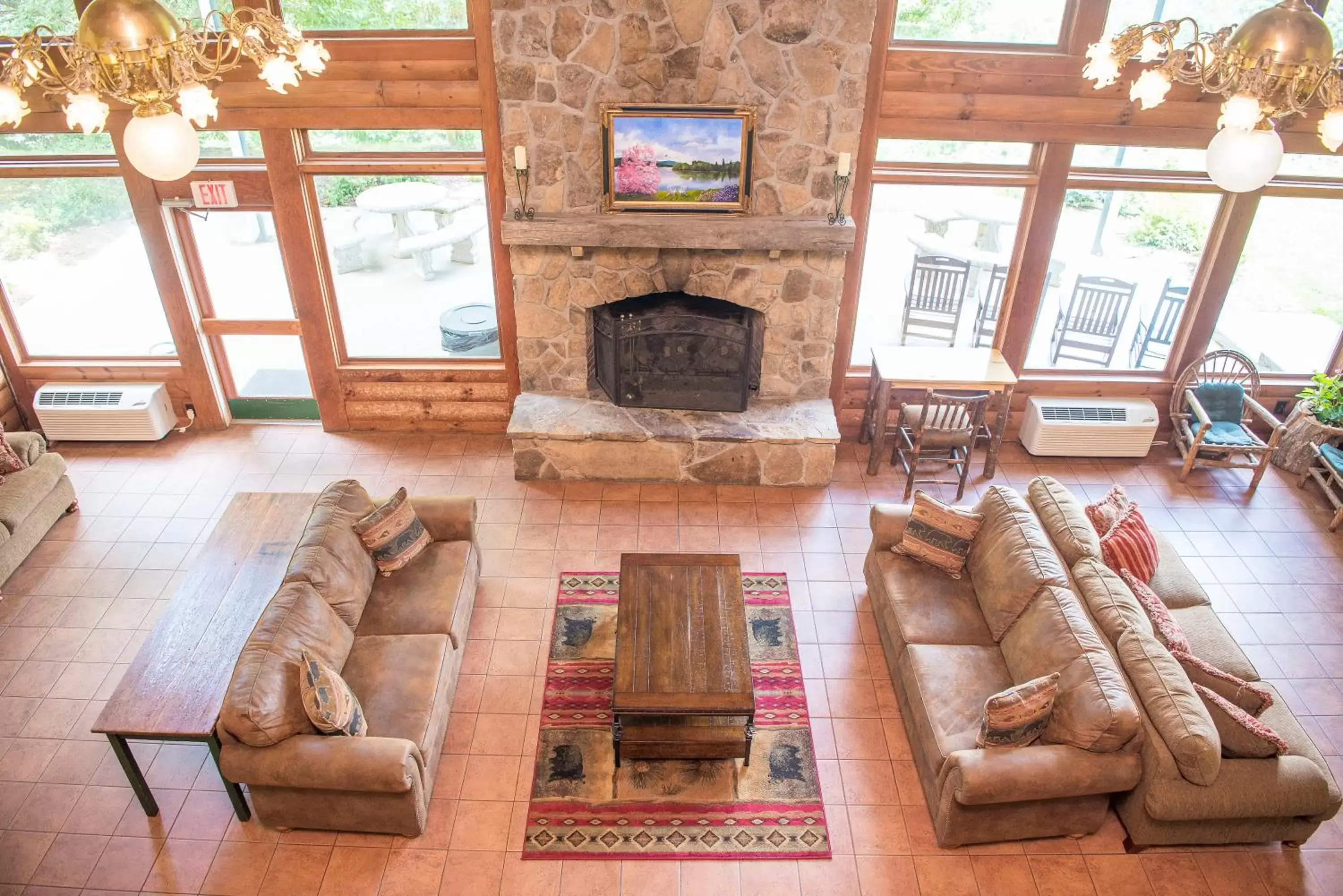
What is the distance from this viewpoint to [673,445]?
6516 mm

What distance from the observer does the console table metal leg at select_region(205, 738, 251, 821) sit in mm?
3977

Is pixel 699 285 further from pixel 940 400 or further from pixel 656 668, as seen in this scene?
pixel 656 668

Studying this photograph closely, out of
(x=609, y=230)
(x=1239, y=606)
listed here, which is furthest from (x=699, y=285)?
(x=1239, y=606)

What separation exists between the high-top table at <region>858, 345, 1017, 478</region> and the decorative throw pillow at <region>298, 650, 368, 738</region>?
4.31 meters

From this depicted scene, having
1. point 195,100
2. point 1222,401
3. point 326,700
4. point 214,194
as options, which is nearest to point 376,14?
point 214,194

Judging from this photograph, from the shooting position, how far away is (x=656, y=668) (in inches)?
172

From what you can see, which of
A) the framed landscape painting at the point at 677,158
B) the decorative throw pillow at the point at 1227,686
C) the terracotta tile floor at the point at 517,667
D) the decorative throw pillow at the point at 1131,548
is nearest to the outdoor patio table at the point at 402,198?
the framed landscape painting at the point at 677,158

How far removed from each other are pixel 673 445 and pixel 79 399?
480cm

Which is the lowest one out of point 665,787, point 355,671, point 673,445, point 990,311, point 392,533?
point 665,787

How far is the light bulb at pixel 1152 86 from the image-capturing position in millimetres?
3287

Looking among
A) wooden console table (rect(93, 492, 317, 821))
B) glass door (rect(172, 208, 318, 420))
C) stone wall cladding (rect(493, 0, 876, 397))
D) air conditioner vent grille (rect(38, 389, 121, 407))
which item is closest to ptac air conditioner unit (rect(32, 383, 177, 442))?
air conditioner vent grille (rect(38, 389, 121, 407))

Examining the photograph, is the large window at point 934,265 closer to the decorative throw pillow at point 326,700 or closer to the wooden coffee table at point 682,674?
the wooden coffee table at point 682,674

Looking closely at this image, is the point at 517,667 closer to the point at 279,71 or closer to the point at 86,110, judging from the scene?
the point at 279,71

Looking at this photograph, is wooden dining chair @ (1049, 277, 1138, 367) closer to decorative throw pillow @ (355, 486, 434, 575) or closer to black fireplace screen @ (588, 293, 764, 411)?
black fireplace screen @ (588, 293, 764, 411)
